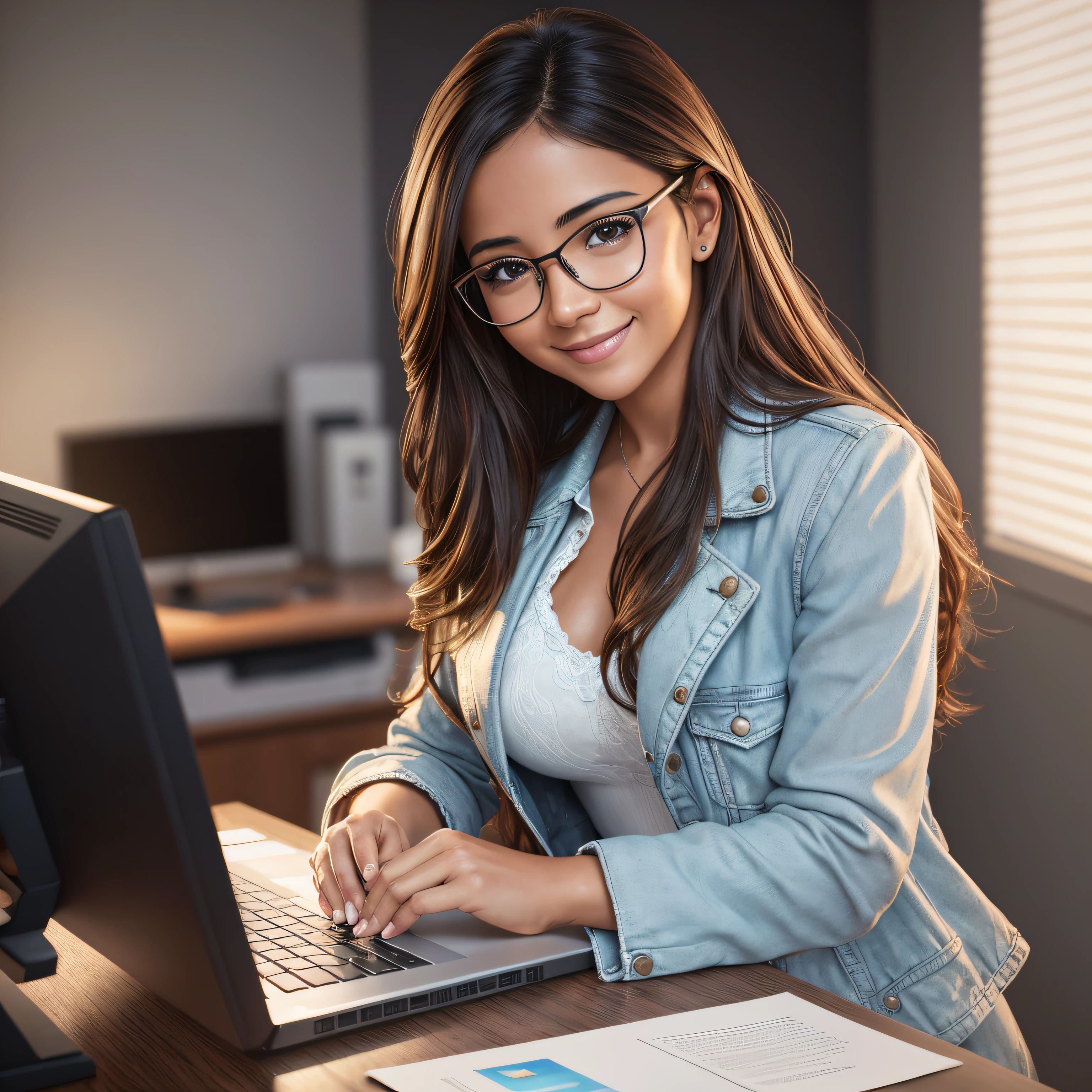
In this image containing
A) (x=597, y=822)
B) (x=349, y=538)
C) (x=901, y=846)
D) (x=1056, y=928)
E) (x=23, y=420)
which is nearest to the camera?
(x=901, y=846)

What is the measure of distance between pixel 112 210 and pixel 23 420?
0.66 metres

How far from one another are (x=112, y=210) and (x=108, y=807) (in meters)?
3.11

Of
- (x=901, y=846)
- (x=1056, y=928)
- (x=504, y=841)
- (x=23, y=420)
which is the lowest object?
(x=1056, y=928)

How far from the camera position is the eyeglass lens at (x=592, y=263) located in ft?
3.77

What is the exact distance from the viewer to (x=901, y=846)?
1.04 meters

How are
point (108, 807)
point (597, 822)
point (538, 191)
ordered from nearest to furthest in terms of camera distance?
point (108, 807) < point (538, 191) < point (597, 822)

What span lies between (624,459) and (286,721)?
2.01 meters

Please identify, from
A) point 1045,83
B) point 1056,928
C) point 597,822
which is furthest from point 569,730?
point 1045,83

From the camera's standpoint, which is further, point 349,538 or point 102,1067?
point 349,538

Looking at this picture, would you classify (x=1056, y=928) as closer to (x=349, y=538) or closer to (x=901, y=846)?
(x=901, y=846)

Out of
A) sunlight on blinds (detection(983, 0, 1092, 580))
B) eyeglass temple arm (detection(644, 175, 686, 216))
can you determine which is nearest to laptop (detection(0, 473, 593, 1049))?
eyeglass temple arm (detection(644, 175, 686, 216))

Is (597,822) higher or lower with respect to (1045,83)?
lower

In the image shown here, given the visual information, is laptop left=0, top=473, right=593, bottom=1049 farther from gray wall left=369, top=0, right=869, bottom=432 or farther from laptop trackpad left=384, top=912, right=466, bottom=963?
gray wall left=369, top=0, right=869, bottom=432

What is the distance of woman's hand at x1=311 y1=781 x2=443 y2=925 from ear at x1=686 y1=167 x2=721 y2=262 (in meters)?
0.63
